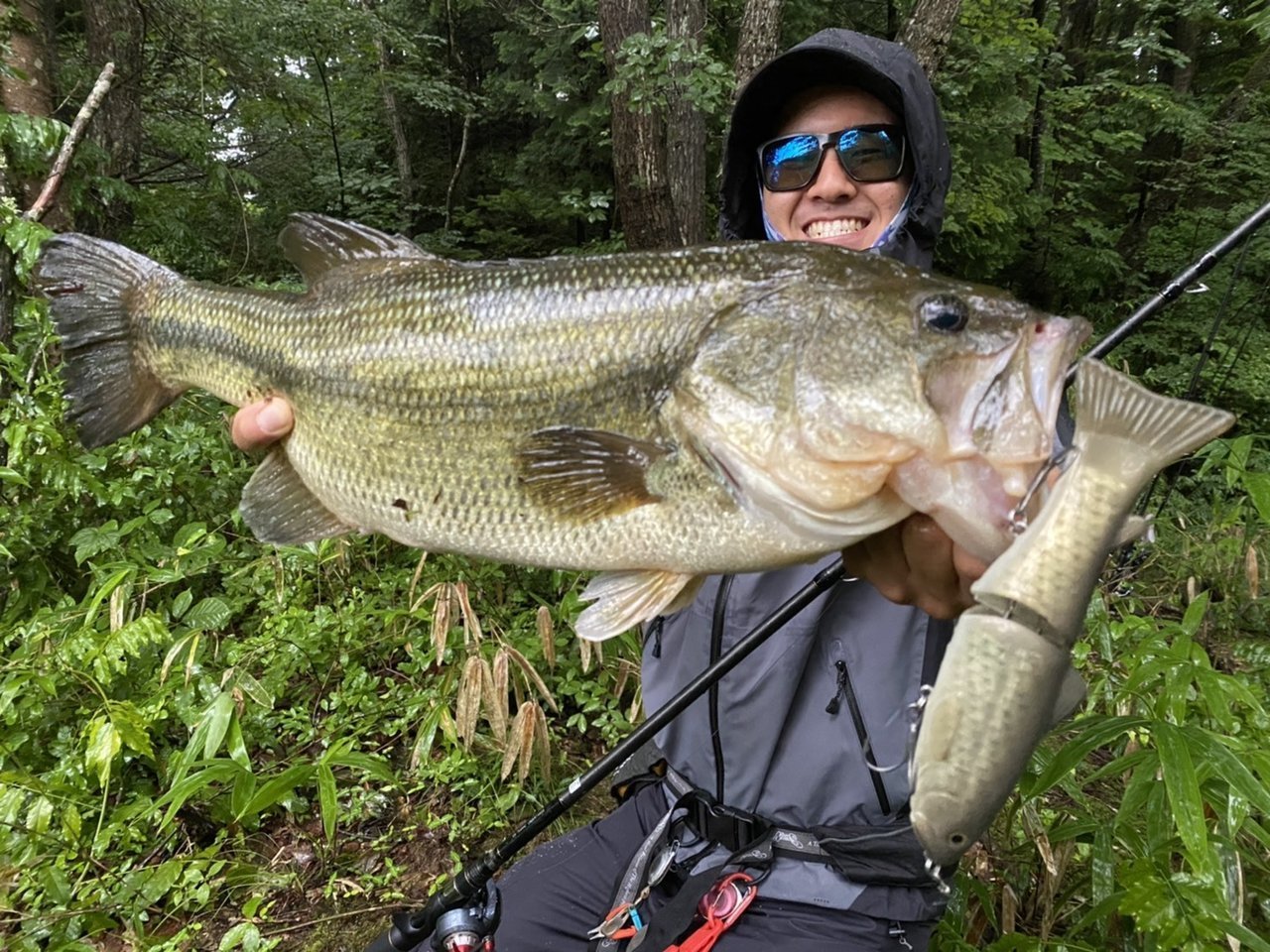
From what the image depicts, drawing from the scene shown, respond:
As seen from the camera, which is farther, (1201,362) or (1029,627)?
(1201,362)

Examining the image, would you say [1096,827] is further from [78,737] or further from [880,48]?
[78,737]

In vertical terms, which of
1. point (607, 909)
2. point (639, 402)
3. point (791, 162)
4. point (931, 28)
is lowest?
point (607, 909)

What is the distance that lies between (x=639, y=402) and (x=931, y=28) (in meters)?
5.70

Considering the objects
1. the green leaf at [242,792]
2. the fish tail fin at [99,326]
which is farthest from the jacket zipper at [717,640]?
the fish tail fin at [99,326]

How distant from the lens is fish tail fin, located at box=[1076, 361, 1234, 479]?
1.08 m

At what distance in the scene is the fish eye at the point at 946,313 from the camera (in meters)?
1.39

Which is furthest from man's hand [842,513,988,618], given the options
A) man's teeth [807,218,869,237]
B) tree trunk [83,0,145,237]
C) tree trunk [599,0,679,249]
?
tree trunk [83,0,145,237]

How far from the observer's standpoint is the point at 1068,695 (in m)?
1.27

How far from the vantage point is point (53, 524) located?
371 centimetres

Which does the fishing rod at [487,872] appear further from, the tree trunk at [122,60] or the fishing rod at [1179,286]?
the tree trunk at [122,60]

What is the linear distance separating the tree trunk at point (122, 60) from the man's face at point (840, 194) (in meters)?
6.19

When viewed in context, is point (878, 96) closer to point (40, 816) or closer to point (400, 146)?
point (40, 816)

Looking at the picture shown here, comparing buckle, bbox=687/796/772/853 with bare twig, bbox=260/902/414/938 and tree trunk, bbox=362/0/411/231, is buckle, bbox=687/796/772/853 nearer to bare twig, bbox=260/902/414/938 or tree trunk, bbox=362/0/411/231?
bare twig, bbox=260/902/414/938

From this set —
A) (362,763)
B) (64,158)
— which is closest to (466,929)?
(362,763)
